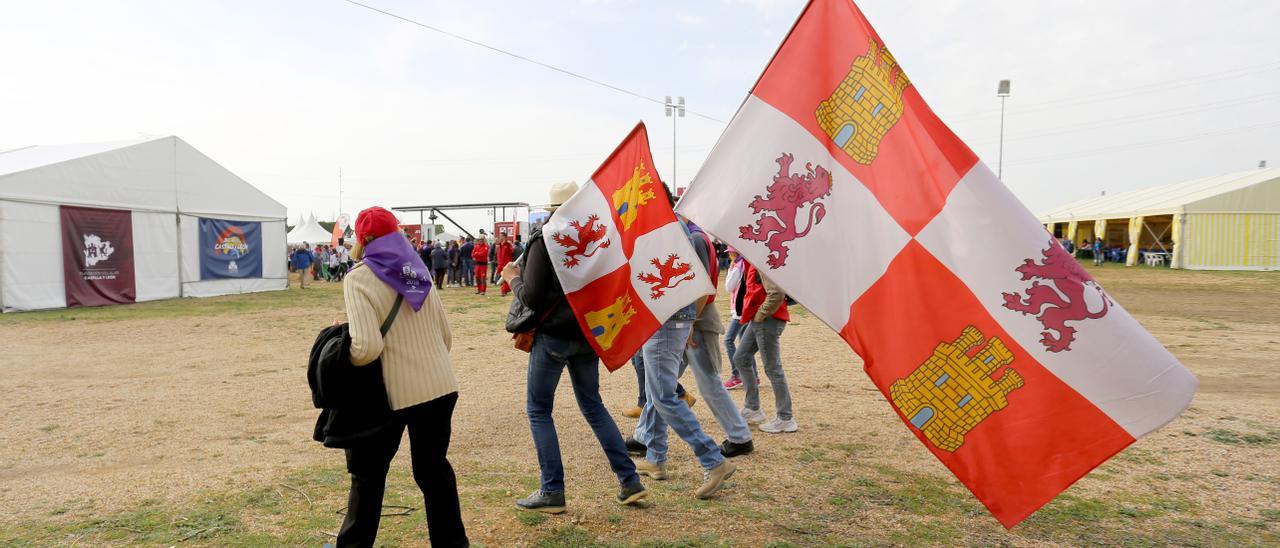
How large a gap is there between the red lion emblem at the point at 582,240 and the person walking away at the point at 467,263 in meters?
20.0

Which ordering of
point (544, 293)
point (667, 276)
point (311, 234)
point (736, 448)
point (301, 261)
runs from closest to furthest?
point (544, 293)
point (667, 276)
point (736, 448)
point (301, 261)
point (311, 234)

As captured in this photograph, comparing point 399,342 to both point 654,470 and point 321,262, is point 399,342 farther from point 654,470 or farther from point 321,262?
point 321,262

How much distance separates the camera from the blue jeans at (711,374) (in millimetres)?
4387

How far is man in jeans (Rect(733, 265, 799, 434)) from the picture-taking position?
5.27m

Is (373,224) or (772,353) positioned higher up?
(373,224)

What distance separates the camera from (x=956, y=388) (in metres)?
2.40

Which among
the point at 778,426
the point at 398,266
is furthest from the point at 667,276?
the point at 778,426

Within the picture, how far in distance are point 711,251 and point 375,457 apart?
2.54 meters

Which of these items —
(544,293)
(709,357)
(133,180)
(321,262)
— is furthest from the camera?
(321,262)

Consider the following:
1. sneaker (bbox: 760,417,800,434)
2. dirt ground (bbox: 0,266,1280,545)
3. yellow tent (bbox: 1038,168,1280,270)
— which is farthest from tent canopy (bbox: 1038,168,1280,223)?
sneaker (bbox: 760,417,800,434)

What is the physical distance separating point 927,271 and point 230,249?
22.7m

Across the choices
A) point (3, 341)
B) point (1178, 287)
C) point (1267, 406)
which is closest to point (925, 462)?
point (1267, 406)

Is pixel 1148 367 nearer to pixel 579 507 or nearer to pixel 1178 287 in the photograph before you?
pixel 579 507

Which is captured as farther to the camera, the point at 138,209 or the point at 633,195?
the point at 138,209
